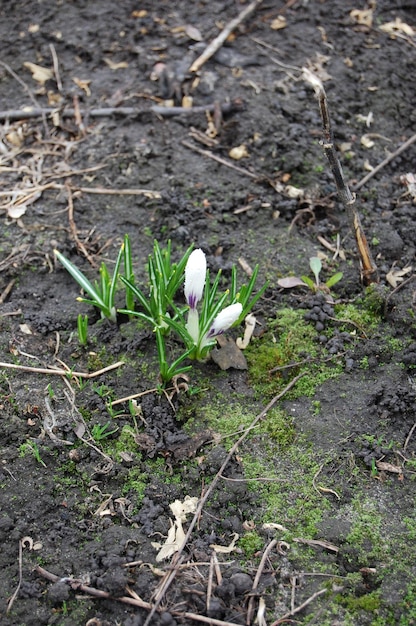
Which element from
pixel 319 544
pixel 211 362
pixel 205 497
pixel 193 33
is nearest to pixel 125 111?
pixel 193 33

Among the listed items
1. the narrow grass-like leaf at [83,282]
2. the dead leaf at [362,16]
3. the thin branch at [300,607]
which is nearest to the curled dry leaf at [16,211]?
the narrow grass-like leaf at [83,282]

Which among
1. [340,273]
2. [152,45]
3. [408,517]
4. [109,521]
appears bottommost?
[109,521]

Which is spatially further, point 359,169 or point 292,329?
point 359,169

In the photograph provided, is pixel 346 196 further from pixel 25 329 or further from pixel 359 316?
pixel 25 329

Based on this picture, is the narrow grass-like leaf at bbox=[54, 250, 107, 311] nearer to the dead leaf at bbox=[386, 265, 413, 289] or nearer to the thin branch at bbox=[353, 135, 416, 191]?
the dead leaf at bbox=[386, 265, 413, 289]

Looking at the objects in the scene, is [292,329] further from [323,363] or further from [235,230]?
[235,230]

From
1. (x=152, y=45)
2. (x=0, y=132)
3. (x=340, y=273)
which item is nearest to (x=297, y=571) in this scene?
(x=340, y=273)
